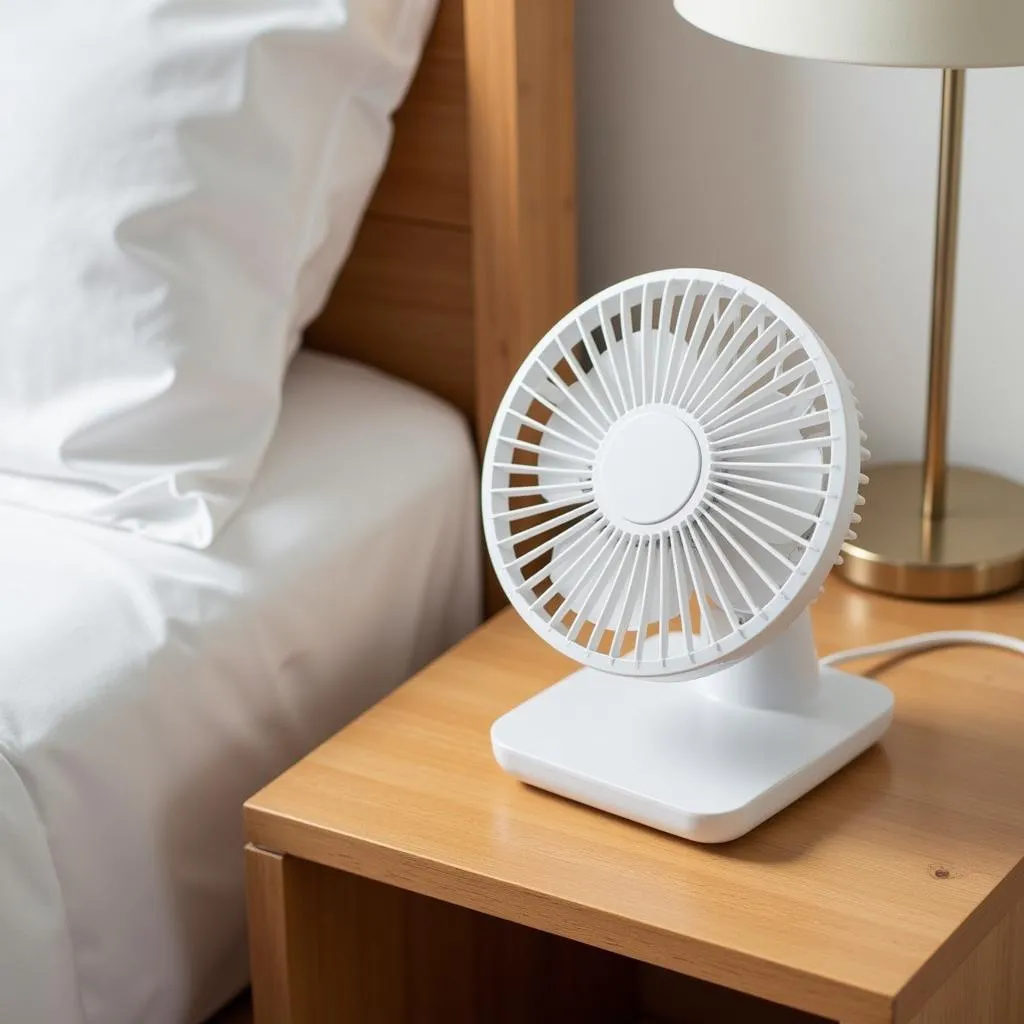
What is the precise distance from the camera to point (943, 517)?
131cm

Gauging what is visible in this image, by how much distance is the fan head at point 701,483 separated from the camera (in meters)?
0.94

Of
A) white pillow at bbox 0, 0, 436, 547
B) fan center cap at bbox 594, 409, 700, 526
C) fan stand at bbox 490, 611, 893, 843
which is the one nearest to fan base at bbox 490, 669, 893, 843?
fan stand at bbox 490, 611, 893, 843

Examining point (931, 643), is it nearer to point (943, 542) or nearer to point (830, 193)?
point (943, 542)

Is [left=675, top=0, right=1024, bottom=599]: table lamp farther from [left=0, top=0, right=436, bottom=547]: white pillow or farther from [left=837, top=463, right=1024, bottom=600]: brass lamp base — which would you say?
[left=0, top=0, right=436, bottom=547]: white pillow

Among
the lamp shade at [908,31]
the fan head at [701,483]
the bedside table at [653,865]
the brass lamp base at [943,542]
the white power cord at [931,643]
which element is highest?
the lamp shade at [908,31]

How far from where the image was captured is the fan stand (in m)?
0.99

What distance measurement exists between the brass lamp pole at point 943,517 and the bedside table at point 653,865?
2 cm

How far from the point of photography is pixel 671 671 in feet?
3.19

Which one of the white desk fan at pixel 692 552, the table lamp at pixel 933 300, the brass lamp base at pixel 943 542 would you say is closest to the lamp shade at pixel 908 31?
the table lamp at pixel 933 300

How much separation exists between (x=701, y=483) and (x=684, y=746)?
0.18 meters

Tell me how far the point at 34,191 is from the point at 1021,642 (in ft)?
2.47

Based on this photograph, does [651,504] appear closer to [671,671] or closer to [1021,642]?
[671,671]

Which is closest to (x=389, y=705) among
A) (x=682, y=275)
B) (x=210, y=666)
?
(x=210, y=666)

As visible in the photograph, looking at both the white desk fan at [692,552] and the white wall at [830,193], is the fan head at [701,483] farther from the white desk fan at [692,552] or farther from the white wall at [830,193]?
the white wall at [830,193]
